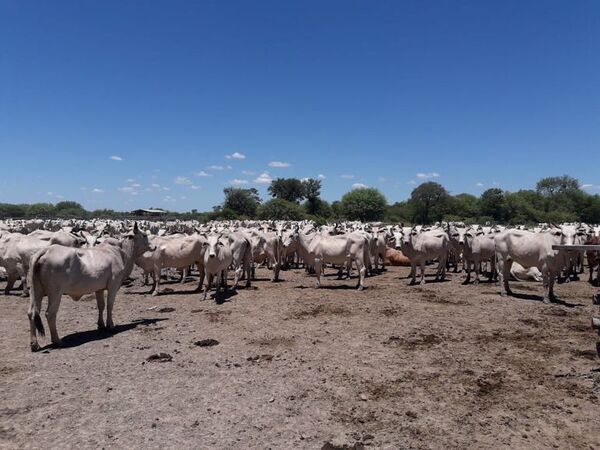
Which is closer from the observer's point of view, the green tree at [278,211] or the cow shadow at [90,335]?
the cow shadow at [90,335]

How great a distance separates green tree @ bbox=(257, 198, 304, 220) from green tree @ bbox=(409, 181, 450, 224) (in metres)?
26.5

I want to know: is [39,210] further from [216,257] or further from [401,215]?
[216,257]

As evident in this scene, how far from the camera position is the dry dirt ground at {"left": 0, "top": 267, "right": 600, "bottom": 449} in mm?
5426

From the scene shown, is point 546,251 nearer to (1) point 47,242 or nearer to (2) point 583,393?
(2) point 583,393

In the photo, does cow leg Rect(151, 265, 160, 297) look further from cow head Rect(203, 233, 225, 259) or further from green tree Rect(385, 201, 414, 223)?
green tree Rect(385, 201, 414, 223)

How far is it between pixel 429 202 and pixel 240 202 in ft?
129

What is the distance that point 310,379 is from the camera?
7.20m

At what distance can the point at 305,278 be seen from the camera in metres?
19.2

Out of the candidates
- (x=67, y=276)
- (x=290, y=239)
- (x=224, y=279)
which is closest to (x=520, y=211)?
(x=290, y=239)

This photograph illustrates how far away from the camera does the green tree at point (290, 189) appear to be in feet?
310

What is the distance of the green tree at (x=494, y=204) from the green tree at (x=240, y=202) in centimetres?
4575

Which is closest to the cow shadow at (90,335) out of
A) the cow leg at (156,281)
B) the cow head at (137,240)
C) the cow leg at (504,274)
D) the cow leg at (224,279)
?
the cow head at (137,240)

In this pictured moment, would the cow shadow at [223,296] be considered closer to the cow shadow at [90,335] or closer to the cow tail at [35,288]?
the cow shadow at [90,335]

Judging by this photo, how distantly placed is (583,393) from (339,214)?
8590 centimetres
